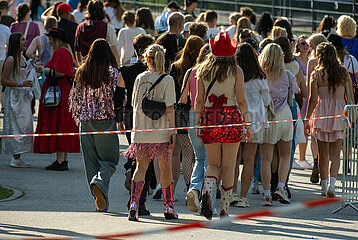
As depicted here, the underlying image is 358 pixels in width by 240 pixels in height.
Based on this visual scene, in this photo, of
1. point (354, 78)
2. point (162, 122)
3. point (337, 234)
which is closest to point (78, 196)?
point (162, 122)

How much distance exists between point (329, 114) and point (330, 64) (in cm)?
67

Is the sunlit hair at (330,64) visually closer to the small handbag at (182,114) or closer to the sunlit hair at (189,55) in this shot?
the sunlit hair at (189,55)

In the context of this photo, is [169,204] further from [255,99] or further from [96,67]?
[96,67]

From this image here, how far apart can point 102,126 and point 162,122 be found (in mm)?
892

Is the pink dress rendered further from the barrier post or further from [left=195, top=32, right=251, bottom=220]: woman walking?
[left=195, top=32, right=251, bottom=220]: woman walking

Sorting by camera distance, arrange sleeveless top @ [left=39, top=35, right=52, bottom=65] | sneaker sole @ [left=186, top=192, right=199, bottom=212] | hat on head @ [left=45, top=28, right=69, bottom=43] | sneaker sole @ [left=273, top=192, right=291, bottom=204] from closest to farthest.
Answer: sneaker sole @ [left=186, top=192, right=199, bottom=212]
sneaker sole @ [left=273, top=192, right=291, bottom=204]
hat on head @ [left=45, top=28, right=69, bottom=43]
sleeveless top @ [left=39, top=35, right=52, bottom=65]

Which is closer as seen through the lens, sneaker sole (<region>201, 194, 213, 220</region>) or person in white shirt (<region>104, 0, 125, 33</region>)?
sneaker sole (<region>201, 194, 213, 220</region>)

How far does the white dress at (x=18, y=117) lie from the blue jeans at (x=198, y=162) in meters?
3.74

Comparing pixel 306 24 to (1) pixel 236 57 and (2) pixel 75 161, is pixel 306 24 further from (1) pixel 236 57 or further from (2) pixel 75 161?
(1) pixel 236 57

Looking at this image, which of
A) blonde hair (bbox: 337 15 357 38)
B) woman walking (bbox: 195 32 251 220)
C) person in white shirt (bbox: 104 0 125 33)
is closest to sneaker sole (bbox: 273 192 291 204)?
woman walking (bbox: 195 32 251 220)

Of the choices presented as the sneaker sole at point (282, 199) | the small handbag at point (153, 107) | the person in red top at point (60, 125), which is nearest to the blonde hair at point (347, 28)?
the sneaker sole at point (282, 199)

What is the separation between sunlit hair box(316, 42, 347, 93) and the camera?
996cm

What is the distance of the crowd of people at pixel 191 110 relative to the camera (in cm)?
844

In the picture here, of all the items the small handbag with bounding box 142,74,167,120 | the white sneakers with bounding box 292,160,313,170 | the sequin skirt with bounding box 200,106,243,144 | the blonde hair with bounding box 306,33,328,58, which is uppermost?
the blonde hair with bounding box 306,33,328,58
